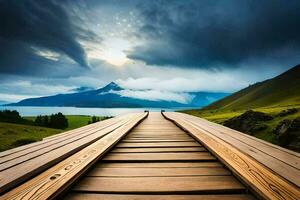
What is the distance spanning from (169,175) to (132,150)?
6.01ft

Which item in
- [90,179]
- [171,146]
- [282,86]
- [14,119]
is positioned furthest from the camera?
[282,86]

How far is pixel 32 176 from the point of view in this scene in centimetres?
289

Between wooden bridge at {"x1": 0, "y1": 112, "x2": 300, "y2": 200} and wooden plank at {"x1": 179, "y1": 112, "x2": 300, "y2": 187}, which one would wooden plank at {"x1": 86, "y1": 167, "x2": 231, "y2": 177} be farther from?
wooden plank at {"x1": 179, "y1": 112, "x2": 300, "y2": 187}

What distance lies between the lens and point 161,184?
287 centimetres

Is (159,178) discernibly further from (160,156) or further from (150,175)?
(160,156)

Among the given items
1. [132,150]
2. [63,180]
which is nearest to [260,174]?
[63,180]

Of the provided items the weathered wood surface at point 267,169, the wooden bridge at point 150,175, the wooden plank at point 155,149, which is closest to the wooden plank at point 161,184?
the wooden bridge at point 150,175

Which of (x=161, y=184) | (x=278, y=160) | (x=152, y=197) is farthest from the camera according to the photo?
(x=278, y=160)

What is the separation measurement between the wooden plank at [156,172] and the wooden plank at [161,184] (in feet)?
0.42

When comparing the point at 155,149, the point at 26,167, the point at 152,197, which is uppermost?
the point at 26,167

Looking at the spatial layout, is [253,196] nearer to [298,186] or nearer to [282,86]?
[298,186]

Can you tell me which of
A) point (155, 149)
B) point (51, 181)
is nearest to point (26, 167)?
point (51, 181)

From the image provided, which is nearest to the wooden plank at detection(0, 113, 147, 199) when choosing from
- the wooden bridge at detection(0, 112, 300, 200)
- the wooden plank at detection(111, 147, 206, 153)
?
the wooden bridge at detection(0, 112, 300, 200)

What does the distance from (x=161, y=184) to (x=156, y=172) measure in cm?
46
